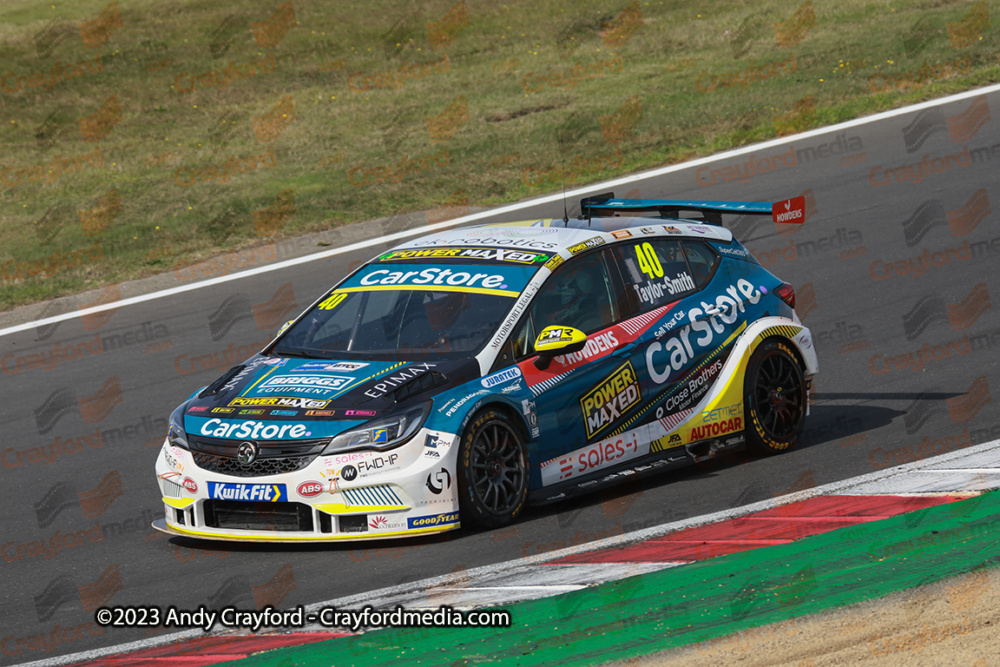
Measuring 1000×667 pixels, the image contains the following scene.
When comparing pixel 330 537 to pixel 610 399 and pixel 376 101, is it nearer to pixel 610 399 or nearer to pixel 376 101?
pixel 610 399

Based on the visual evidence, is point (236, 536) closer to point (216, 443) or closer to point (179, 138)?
point (216, 443)

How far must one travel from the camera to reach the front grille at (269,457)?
6738 mm

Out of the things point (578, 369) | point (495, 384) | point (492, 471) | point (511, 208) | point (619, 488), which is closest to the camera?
point (492, 471)

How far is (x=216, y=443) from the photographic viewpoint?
692 cm

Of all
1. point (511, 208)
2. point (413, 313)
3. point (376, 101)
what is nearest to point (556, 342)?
point (413, 313)

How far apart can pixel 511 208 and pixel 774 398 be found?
7510mm

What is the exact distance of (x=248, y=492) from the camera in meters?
6.77

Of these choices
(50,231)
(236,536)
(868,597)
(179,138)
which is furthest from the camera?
(179,138)

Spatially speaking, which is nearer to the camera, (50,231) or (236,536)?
(236,536)

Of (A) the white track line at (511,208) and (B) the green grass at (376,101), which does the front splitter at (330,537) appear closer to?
(A) the white track line at (511,208)

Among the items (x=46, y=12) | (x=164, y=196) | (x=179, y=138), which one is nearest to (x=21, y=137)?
(x=179, y=138)

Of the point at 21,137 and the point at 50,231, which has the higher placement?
the point at 21,137

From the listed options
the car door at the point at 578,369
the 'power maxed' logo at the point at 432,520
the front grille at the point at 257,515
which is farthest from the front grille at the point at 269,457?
the car door at the point at 578,369

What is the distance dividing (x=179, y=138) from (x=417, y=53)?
685 cm
